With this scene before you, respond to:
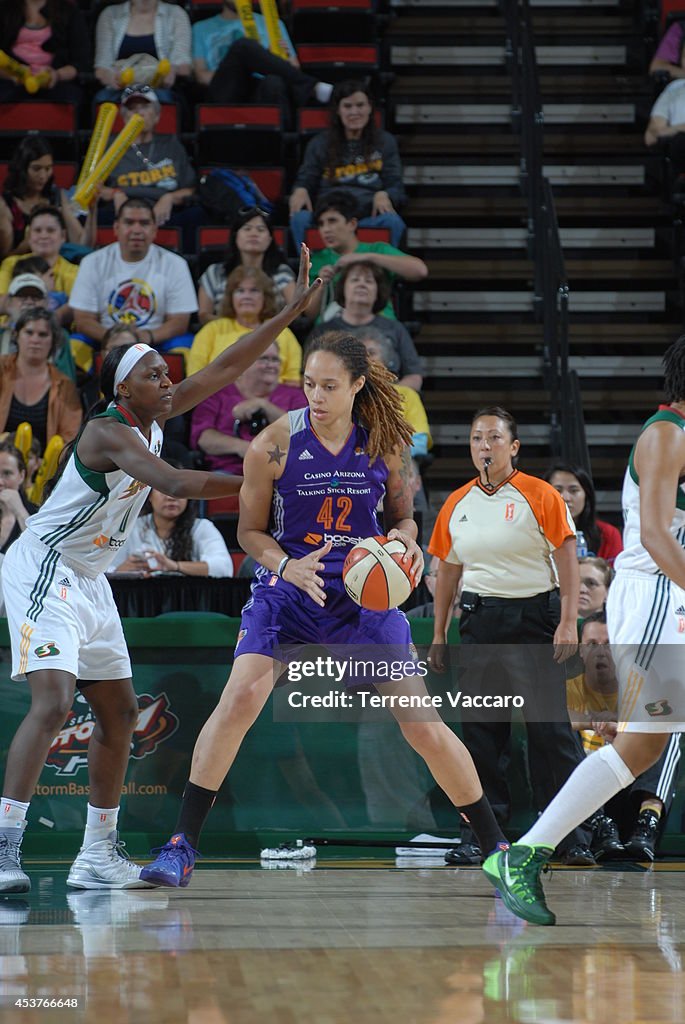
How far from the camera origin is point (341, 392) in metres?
5.06

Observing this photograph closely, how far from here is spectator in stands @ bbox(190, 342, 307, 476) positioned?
856 centimetres

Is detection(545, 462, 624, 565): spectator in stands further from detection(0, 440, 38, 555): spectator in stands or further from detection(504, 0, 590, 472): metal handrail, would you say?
detection(0, 440, 38, 555): spectator in stands

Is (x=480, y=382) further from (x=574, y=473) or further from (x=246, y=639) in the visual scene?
(x=246, y=639)

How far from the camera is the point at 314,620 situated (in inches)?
197

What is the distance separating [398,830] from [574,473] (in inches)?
87.4

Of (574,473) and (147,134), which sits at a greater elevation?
(147,134)

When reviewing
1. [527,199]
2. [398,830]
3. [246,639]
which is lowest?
[398,830]

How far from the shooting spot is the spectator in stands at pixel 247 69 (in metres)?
11.6

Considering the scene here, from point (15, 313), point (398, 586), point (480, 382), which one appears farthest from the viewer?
point (480, 382)

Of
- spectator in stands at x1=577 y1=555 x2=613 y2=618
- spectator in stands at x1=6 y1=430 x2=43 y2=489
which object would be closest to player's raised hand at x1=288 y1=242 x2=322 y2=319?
spectator in stands at x1=577 y1=555 x2=613 y2=618

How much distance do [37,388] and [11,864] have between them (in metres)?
4.54

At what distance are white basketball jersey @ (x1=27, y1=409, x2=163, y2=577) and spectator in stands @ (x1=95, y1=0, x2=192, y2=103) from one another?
743cm

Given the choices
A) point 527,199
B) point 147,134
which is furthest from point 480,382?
point 147,134

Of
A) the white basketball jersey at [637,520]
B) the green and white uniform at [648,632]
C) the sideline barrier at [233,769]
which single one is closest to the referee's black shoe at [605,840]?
the sideline barrier at [233,769]
